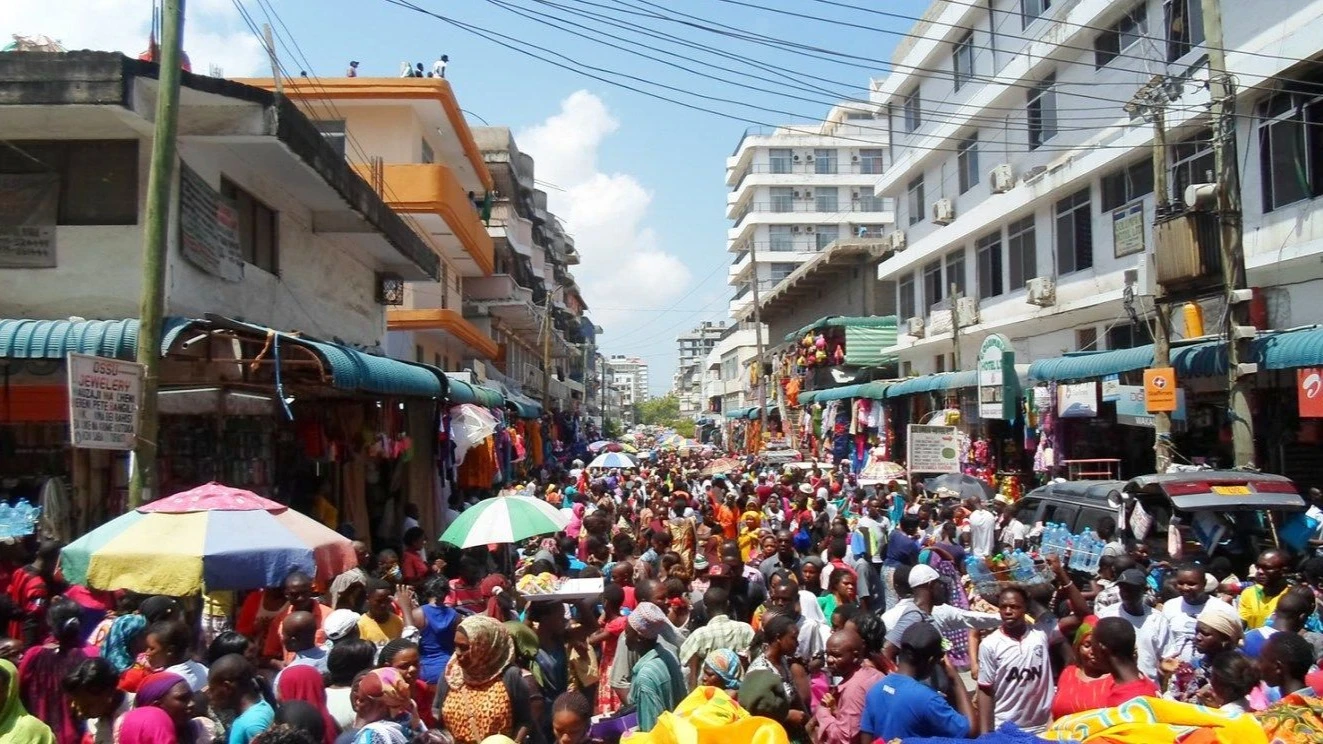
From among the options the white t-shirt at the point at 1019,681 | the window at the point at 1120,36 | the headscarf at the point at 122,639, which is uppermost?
the window at the point at 1120,36

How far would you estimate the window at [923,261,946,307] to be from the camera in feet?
93.6

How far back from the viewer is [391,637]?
696cm

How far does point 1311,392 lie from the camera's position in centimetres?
1228

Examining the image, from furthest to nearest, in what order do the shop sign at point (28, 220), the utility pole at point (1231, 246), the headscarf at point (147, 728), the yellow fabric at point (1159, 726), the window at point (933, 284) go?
the window at point (933, 284) → the utility pole at point (1231, 246) → the shop sign at point (28, 220) → the headscarf at point (147, 728) → the yellow fabric at point (1159, 726)

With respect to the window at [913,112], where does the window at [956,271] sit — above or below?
below

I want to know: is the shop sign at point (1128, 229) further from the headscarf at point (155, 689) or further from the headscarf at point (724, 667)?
the headscarf at point (155, 689)

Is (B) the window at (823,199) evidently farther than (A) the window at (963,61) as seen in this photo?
Yes

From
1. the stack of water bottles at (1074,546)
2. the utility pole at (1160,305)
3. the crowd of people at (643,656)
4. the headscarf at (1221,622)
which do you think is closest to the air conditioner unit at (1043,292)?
the utility pole at (1160,305)

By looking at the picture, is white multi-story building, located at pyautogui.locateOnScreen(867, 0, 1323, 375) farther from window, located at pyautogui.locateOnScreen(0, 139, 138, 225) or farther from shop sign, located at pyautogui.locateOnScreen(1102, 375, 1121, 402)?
window, located at pyautogui.locateOnScreen(0, 139, 138, 225)

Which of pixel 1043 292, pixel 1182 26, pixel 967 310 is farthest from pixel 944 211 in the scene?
pixel 1182 26

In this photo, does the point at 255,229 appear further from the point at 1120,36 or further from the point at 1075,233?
the point at 1120,36

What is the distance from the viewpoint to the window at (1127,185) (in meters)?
18.3

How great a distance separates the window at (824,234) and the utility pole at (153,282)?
2142 inches

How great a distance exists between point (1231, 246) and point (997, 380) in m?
5.72
